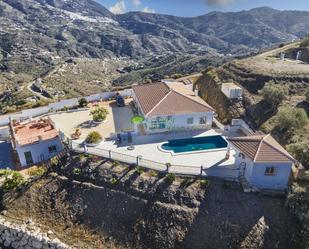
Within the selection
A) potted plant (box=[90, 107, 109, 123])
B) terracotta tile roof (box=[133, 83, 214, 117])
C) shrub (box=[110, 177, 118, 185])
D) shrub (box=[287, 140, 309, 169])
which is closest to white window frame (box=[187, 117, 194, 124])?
terracotta tile roof (box=[133, 83, 214, 117])

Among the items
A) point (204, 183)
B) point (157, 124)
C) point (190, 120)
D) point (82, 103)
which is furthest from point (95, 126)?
point (204, 183)

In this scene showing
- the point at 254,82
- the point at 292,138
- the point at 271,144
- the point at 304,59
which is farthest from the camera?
the point at 304,59

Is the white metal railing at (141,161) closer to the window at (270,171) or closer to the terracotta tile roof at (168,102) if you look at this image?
A: the window at (270,171)

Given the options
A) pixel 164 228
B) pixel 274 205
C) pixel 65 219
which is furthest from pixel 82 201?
pixel 274 205

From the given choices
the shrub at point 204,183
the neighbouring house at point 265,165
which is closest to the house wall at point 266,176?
the neighbouring house at point 265,165

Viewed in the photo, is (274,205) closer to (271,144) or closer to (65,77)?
(271,144)
